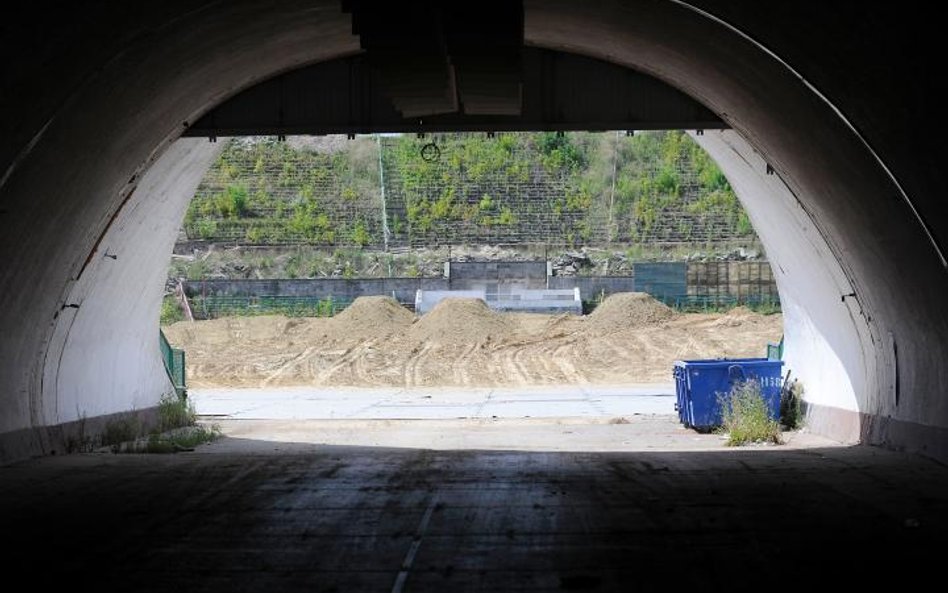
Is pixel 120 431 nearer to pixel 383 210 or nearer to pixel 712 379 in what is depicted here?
pixel 712 379

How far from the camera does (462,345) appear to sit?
177 feet

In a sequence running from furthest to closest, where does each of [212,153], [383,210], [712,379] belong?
[383,210] < [712,379] < [212,153]

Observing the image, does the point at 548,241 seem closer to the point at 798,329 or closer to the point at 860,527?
the point at 798,329

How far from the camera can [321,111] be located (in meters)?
19.9

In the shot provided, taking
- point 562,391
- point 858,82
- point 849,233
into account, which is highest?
point 858,82

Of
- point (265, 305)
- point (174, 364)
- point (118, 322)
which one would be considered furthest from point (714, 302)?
point (118, 322)

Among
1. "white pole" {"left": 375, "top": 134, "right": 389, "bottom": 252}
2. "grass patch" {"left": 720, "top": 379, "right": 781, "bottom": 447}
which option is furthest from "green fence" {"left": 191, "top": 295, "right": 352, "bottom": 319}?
"grass patch" {"left": 720, "top": 379, "right": 781, "bottom": 447}

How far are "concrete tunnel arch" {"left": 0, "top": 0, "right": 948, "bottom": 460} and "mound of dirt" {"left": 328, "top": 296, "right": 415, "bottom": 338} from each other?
110 ft


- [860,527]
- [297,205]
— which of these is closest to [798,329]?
[860,527]

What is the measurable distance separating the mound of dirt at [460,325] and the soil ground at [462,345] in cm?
5

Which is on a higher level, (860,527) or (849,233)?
(849,233)

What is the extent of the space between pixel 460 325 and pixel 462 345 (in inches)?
73.9

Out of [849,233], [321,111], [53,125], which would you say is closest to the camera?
[53,125]

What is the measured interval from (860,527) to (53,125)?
8.77m
